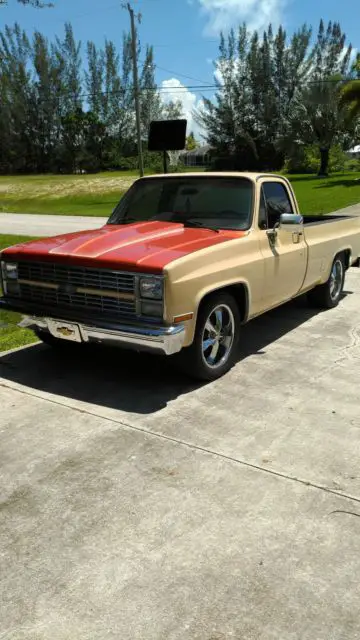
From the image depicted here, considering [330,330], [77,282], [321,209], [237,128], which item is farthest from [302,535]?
[237,128]

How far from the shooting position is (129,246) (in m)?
4.56

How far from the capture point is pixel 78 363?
527 centimetres

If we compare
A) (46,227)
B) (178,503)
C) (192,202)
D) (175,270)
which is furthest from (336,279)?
(46,227)

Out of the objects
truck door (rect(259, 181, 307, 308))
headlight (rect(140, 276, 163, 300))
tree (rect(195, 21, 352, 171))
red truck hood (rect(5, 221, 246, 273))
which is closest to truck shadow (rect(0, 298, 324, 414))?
truck door (rect(259, 181, 307, 308))

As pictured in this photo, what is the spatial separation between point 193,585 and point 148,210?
409 centimetres

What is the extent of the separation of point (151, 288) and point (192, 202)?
1765mm

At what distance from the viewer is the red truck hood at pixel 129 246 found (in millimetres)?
4254

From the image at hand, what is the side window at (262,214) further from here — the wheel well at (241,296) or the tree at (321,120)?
the tree at (321,120)

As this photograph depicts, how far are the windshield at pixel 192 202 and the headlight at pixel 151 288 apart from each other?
137 centimetres

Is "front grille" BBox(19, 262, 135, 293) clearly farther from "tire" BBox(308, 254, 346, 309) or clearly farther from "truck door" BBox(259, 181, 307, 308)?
"tire" BBox(308, 254, 346, 309)

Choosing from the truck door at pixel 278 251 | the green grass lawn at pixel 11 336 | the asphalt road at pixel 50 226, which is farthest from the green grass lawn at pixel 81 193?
the truck door at pixel 278 251

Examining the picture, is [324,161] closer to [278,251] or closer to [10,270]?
[278,251]

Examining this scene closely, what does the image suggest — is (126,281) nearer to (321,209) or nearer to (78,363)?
(78,363)

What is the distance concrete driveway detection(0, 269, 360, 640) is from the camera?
235 centimetres
